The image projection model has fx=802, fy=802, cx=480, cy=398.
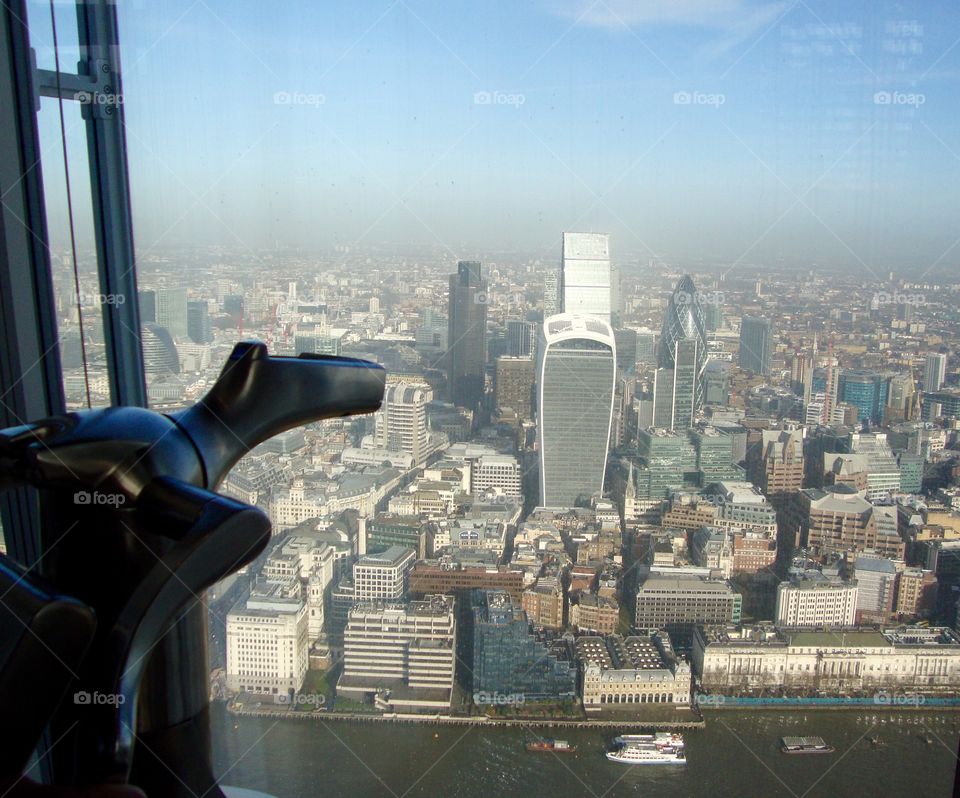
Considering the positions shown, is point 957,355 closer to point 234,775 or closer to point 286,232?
point 286,232

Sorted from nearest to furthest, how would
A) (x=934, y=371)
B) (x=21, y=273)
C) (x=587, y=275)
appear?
(x=21, y=273) < (x=934, y=371) < (x=587, y=275)

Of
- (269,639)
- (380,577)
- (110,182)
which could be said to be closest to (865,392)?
(380,577)

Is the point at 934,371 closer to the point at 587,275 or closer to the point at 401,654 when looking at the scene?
the point at 587,275

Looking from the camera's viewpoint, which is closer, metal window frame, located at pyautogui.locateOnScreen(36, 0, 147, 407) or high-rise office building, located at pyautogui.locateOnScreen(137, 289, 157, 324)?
metal window frame, located at pyautogui.locateOnScreen(36, 0, 147, 407)

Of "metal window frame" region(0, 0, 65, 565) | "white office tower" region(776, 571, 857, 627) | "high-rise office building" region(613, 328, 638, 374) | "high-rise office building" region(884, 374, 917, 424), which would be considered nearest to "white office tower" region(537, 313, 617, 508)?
"high-rise office building" region(613, 328, 638, 374)

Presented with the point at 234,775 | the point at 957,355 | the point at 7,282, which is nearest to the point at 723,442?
the point at 957,355

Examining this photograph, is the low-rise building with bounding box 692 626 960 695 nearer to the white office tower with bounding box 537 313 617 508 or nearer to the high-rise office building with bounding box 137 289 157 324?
the white office tower with bounding box 537 313 617 508

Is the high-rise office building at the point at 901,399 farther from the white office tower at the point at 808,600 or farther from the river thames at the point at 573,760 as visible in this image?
the river thames at the point at 573,760
